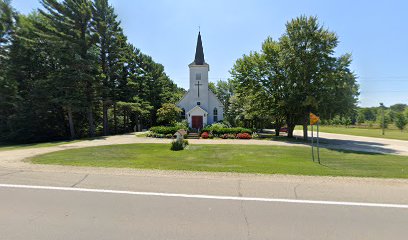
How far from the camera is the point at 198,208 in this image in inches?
200

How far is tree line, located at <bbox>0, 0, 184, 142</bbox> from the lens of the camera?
24078mm

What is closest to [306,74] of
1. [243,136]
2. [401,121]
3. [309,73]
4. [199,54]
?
[309,73]

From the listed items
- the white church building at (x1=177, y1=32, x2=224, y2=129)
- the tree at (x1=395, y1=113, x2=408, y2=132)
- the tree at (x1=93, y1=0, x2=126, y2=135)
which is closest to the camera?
the tree at (x1=93, y1=0, x2=126, y2=135)

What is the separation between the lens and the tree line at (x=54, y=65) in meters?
24.1

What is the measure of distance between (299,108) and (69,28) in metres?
24.6

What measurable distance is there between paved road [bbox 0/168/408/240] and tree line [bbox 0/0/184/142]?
19.2 meters

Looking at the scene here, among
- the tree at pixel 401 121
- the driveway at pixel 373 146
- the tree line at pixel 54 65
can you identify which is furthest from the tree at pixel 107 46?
the tree at pixel 401 121

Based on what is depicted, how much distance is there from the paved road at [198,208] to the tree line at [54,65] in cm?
1922

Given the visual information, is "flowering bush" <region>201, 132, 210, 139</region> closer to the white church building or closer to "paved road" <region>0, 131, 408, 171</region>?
"paved road" <region>0, 131, 408, 171</region>

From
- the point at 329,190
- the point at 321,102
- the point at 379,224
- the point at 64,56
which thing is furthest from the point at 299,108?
the point at 64,56

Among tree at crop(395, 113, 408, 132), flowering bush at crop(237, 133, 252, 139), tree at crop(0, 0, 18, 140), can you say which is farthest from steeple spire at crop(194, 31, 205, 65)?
tree at crop(395, 113, 408, 132)

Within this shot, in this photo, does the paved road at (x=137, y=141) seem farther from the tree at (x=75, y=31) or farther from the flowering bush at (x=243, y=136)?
the tree at (x=75, y=31)

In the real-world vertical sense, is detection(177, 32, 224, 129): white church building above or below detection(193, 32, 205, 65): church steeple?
below

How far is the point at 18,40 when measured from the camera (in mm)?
25859
